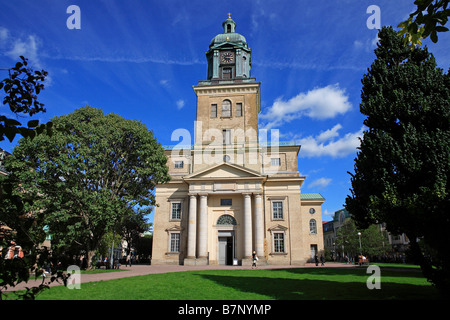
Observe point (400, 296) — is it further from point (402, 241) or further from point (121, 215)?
point (402, 241)

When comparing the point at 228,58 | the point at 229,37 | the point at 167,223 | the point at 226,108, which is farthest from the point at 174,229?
the point at 229,37

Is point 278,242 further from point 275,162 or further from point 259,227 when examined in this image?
point 275,162

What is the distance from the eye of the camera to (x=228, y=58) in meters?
45.9

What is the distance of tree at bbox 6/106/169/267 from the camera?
80.6 ft

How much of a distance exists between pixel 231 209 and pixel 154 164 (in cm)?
1467

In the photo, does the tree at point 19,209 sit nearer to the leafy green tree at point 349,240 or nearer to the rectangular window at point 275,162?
the rectangular window at point 275,162

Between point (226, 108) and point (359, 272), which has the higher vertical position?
point (226, 108)

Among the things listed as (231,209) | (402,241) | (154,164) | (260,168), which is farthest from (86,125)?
(402,241)

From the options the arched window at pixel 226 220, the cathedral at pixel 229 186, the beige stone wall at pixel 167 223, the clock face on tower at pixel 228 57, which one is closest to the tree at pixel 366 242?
the cathedral at pixel 229 186

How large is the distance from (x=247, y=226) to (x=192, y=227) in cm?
696

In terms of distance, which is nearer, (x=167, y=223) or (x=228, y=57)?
(x=167, y=223)

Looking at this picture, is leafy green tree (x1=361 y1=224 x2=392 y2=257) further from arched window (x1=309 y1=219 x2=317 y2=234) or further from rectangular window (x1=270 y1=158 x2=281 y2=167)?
rectangular window (x1=270 y1=158 x2=281 y2=167)

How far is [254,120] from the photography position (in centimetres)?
4497

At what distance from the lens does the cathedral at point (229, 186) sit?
1531 inches
